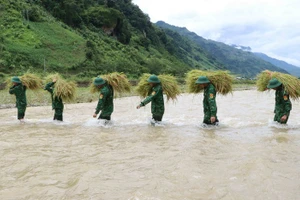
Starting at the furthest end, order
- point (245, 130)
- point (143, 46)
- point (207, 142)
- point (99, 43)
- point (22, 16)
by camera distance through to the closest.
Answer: point (143, 46)
point (99, 43)
point (22, 16)
point (245, 130)
point (207, 142)

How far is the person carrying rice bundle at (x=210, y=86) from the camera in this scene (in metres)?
7.98

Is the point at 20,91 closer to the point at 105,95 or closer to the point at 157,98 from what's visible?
the point at 105,95

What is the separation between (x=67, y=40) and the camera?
4778 cm

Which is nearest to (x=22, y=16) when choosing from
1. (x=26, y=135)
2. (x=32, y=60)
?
(x=32, y=60)

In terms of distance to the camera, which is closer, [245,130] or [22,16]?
[245,130]

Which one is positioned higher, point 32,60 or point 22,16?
point 22,16

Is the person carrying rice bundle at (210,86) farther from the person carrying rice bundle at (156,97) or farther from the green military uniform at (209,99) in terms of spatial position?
the person carrying rice bundle at (156,97)

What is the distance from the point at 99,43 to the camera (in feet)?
190

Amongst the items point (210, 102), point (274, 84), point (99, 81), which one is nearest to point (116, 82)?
point (99, 81)

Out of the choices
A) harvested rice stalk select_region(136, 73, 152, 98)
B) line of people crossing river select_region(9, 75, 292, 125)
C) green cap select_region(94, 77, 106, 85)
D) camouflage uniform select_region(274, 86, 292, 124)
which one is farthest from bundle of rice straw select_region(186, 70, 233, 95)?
green cap select_region(94, 77, 106, 85)

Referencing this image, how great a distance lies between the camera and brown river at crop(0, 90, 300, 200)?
4047mm

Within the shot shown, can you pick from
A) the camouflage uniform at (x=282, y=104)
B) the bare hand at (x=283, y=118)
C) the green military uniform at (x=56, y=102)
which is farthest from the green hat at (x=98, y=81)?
the bare hand at (x=283, y=118)

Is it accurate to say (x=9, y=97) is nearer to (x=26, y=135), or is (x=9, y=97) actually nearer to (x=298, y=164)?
(x=26, y=135)

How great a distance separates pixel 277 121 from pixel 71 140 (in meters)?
5.25
